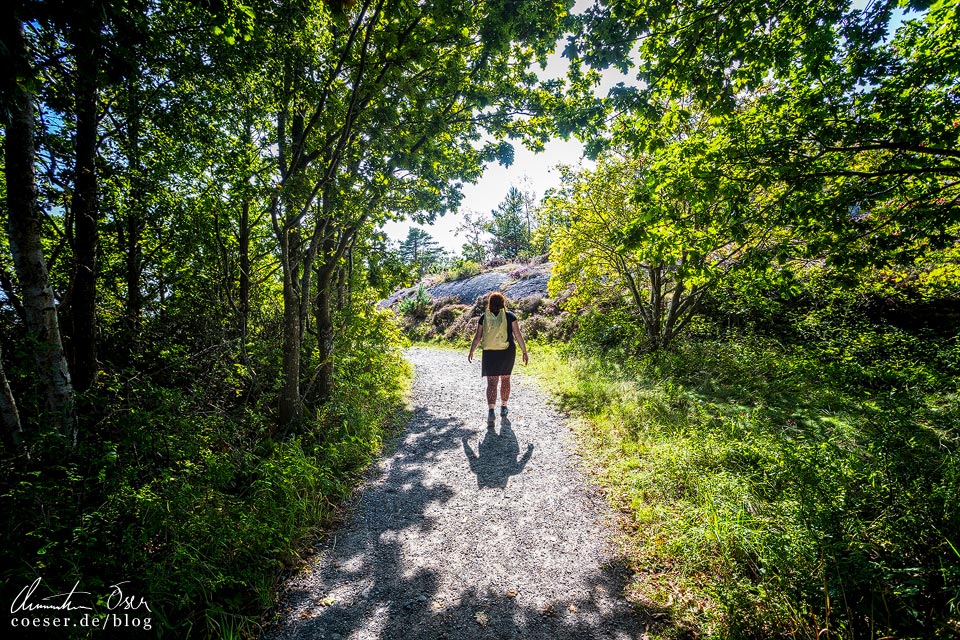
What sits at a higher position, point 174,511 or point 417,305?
point 417,305

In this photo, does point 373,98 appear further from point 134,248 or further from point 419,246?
point 419,246

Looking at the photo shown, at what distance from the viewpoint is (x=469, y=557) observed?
10.9 ft

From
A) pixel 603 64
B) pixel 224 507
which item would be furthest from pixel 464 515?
pixel 603 64

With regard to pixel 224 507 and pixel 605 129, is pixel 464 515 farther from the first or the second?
pixel 605 129

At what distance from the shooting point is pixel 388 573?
123 inches

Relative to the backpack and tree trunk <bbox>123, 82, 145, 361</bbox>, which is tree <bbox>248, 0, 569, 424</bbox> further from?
the backpack

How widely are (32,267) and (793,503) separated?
6.62 meters

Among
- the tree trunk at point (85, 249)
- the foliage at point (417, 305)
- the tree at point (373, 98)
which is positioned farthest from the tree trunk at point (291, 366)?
the foliage at point (417, 305)

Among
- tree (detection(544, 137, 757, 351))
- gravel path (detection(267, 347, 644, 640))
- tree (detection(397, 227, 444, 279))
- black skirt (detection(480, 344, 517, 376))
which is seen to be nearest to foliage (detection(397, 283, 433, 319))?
tree (detection(544, 137, 757, 351))

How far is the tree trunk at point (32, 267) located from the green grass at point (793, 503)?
5042 millimetres

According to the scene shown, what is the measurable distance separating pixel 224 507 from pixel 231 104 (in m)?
4.86

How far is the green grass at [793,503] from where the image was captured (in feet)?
7.23

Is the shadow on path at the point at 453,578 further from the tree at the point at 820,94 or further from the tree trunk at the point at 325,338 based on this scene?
the tree at the point at 820,94

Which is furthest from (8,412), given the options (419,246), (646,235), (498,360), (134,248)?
(419,246)
